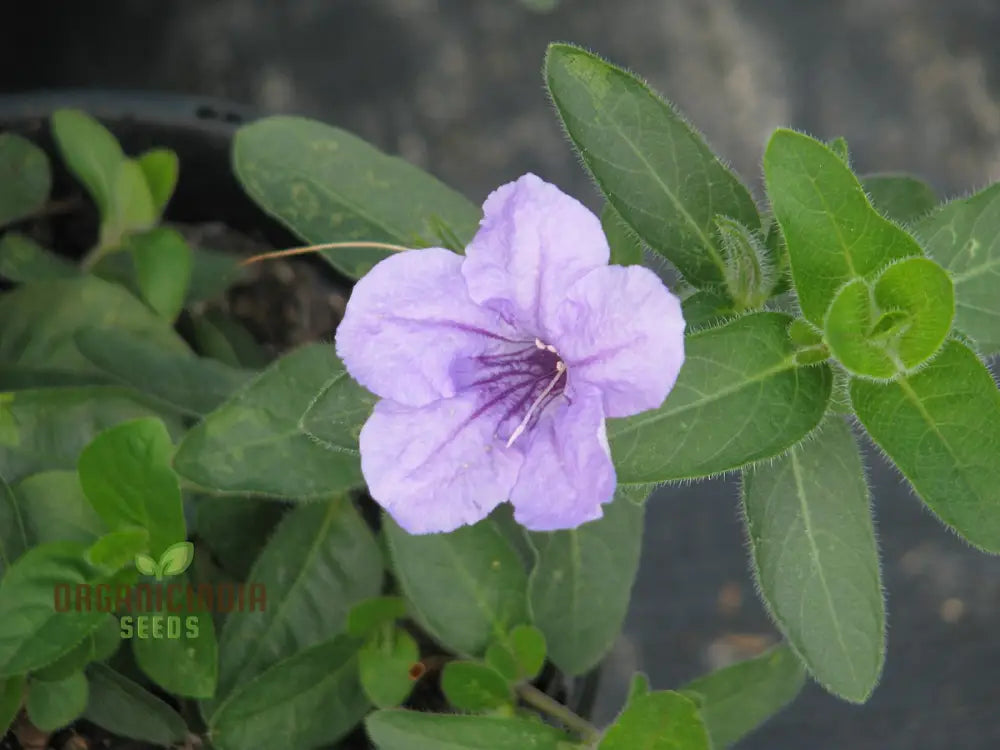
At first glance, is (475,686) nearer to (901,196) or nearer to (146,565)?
(146,565)

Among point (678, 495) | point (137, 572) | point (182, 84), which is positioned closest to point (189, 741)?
point (137, 572)

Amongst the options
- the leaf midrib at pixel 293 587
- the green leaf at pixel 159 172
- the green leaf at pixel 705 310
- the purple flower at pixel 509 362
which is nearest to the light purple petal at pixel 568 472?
the purple flower at pixel 509 362

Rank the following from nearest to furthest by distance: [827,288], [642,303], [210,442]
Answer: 1. [642,303]
2. [827,288]
3. [210,442]

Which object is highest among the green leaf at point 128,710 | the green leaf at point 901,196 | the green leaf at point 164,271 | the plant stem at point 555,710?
the green leaf at point 901,196

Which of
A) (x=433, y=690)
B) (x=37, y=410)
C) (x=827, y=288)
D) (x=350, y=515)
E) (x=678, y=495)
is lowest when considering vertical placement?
(x=678, y=495)

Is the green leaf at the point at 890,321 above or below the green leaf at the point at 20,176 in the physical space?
above

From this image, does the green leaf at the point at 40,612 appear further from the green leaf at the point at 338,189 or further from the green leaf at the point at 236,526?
the green leaf at the point at 338,189

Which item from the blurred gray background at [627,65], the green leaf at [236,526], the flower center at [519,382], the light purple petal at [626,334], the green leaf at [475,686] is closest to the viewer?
the light purple petal at [626,334]

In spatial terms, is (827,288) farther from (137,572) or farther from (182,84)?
(182,84)
